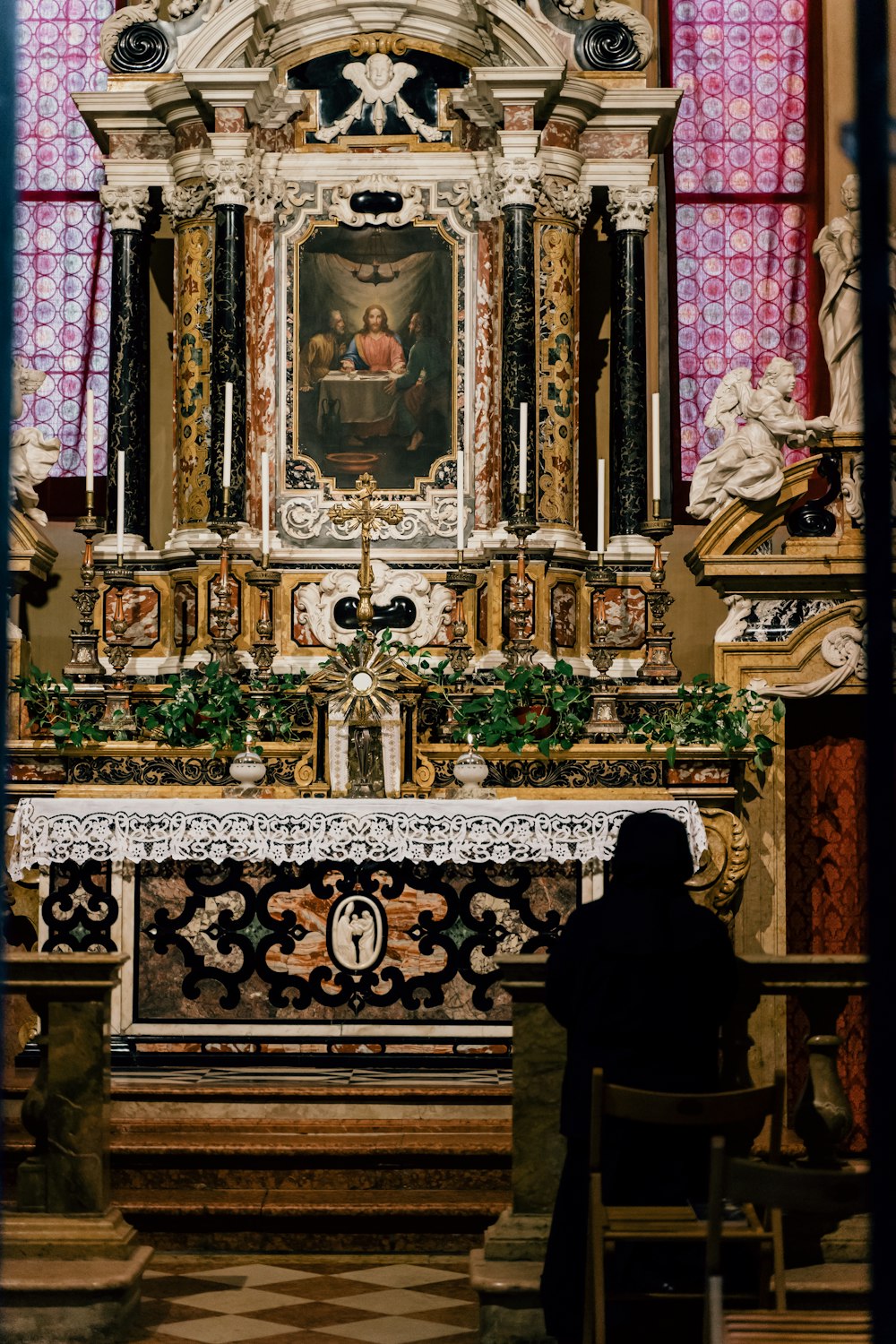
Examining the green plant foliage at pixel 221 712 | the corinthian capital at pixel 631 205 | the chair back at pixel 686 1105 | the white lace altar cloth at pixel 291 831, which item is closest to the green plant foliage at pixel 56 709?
the green plant foliage at pixel 221 712

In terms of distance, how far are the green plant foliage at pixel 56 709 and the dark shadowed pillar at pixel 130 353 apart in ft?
4.68

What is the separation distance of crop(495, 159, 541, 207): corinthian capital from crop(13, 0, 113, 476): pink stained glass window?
10.6ft

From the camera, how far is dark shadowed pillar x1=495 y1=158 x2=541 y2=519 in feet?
31.2

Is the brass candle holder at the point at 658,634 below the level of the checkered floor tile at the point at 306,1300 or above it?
above

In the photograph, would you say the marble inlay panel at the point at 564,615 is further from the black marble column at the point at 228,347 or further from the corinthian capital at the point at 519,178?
the corinthian capital at the point at 519,178

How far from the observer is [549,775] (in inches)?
318

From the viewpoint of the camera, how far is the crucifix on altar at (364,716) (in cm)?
786

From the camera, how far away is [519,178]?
9602mm

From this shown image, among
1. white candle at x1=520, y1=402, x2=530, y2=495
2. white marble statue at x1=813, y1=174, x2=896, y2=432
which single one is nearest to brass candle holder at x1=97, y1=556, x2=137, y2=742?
white candle at x1=520, y1=402, x2=530, y2=495

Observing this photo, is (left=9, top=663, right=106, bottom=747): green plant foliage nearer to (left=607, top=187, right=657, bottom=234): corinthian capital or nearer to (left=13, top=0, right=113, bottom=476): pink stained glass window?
(left=13, top=0, right=113, bottom=476): pink stained glass window

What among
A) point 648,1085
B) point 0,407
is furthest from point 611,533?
point 0,407

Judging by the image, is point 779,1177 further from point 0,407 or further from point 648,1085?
point 0,407

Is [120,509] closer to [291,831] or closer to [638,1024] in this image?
[291,831]

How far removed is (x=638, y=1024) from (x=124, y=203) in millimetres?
6750
